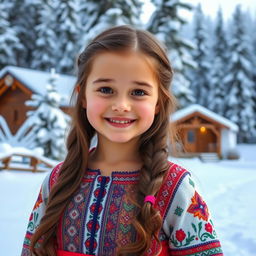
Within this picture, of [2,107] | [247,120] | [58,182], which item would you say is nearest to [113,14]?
[2,107]

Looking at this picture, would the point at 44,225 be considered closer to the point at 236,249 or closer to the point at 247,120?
the point at 236,249

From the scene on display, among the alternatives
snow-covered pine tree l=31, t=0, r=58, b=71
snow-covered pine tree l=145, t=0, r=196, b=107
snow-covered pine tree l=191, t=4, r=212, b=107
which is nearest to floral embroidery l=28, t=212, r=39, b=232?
snow-covered pine tree l=145, t=0, r=196, b=107

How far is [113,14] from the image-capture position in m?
17.1

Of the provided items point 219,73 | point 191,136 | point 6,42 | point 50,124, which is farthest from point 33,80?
point 219,73

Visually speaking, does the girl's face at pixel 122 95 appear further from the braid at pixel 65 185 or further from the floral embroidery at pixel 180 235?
the floral embroidery at pixel 180 235

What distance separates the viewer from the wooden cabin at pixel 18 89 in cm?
1827

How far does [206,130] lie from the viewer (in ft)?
89.1

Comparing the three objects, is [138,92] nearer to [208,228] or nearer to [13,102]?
[208,228]

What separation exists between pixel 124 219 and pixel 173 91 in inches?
215

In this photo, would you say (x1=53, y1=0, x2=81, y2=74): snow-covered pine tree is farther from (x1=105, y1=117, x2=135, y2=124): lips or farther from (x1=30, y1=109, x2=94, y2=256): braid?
(x1=105, y1=117, x2=135, y2=124): lips

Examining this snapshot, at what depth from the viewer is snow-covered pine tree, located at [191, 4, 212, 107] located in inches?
1489

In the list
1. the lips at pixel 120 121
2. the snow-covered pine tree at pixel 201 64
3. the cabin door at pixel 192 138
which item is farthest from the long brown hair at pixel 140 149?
the snow-covered pine tree at pixel 201 64

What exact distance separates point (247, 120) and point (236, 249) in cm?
3144

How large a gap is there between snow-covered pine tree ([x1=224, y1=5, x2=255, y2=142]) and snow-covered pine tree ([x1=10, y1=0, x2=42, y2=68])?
19.4 m
